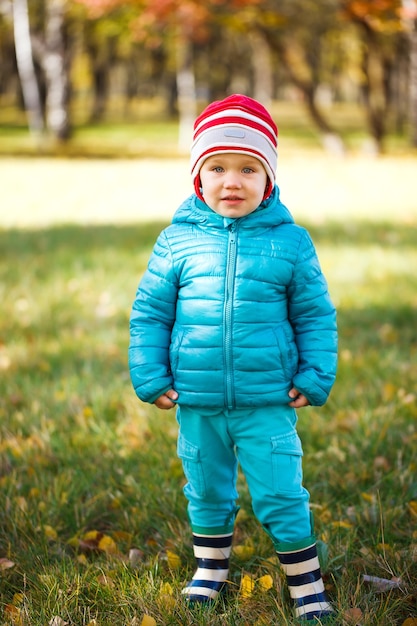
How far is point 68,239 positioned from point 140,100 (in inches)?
2497

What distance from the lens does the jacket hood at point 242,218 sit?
8.39 ft

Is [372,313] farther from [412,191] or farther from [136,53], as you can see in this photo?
[136,53]

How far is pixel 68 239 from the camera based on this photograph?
31.8 ft

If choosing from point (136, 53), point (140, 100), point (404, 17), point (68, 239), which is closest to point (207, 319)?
point (68, 239)

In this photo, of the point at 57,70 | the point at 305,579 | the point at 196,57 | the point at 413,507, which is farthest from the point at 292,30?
the point at 196,57

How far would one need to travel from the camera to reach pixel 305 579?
2.59 metres

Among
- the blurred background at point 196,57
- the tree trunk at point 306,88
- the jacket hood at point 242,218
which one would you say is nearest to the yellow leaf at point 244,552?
the jacket hood at point 242,218

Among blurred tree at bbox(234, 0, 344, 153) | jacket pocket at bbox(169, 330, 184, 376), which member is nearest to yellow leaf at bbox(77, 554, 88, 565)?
jacket pocket at bbox(169, 330, 184, 376)

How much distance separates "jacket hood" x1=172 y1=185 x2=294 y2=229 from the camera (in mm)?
2557

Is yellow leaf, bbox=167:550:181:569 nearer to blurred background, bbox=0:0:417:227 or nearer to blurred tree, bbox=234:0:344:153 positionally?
blurred background, bbox=0:0:417:227

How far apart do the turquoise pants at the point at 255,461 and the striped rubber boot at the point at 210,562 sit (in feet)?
0.44

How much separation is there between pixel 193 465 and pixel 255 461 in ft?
0.73

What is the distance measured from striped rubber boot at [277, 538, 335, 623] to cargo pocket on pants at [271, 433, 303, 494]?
0.68 feet

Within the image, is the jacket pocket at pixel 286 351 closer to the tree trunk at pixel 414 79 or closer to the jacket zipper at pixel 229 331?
the jacket zipper at pixel 229 331
